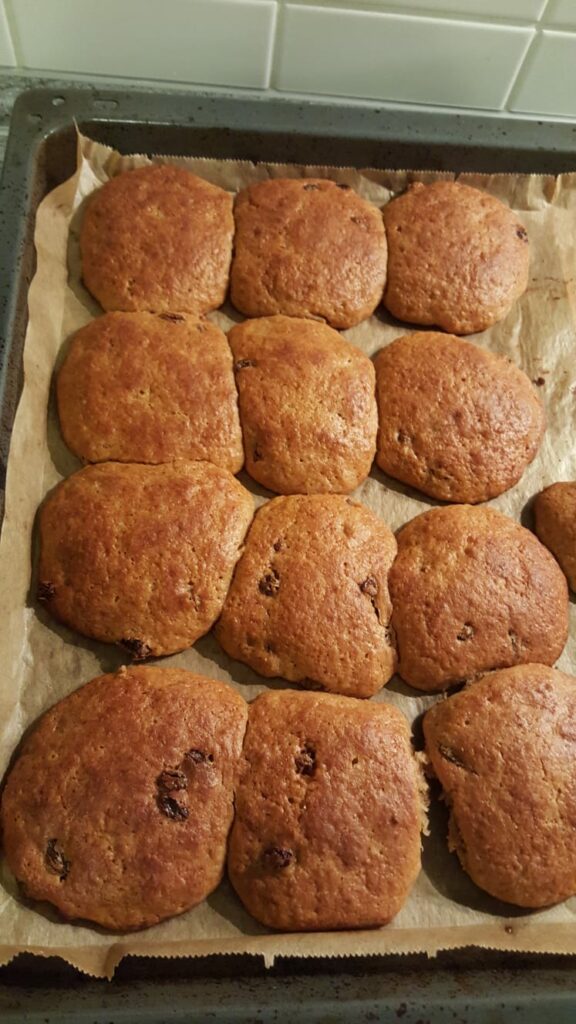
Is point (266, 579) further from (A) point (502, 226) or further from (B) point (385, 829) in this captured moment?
(A) point (502, 226)

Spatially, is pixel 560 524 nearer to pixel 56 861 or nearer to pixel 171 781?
pixel 171 781

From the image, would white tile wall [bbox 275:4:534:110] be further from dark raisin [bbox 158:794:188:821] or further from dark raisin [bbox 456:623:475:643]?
dark raisin [bbox 158:794:188:821]

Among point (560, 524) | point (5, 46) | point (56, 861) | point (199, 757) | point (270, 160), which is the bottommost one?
point (56, 861)

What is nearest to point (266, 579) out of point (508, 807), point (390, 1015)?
point (508, 807)

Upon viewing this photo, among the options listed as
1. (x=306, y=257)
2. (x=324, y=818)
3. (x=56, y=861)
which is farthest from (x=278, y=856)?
(x=306, y=257)

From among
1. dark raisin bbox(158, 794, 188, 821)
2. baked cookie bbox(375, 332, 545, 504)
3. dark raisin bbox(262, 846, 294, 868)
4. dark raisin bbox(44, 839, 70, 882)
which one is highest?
baked cookie bbox(375, 332, 545, 504)

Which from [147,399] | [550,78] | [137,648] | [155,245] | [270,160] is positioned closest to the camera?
[137,648]

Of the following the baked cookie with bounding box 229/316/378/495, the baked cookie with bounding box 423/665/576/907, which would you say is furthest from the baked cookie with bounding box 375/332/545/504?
the baked cookie with bounding box 423/665/576/907
